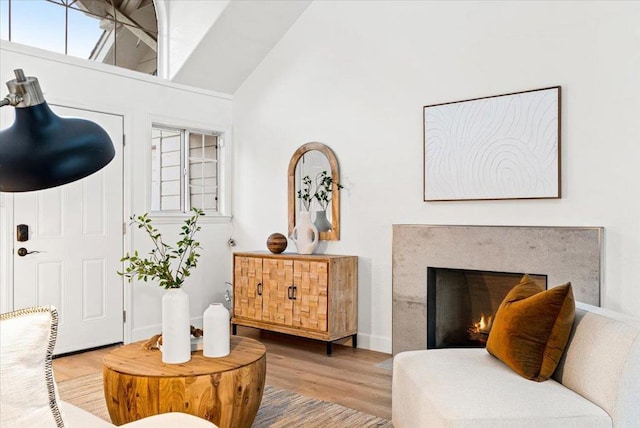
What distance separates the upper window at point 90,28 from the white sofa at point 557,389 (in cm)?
375

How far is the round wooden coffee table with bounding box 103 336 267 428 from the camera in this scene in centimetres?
235

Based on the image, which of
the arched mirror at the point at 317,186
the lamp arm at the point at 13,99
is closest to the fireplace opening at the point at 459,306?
the arched mirror at the point at 317,186

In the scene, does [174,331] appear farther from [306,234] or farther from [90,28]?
[90,28]

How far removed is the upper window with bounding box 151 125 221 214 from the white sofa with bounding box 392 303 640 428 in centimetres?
335

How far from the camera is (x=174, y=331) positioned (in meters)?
2.56

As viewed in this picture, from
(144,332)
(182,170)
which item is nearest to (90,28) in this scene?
(182,170)

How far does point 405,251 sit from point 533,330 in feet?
6.11

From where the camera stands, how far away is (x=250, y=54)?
203 inches

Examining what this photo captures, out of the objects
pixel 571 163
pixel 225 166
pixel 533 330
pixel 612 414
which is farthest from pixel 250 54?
pixel 612 414

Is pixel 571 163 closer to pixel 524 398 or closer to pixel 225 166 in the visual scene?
pixel 524 398

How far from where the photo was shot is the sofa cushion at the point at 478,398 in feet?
6.61

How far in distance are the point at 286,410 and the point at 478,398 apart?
1316 millimetres

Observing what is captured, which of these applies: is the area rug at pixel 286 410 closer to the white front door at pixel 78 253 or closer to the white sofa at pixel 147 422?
the white front door at pixel 78 253

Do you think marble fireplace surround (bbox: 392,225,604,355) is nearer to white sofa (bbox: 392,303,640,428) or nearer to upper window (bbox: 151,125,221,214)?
white sofa (bbox: 392,303,640,428)
